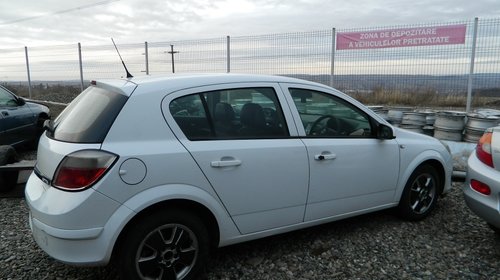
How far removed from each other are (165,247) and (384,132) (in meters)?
2.31

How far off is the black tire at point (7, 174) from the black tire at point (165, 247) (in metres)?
3.08

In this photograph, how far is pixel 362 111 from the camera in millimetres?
4023

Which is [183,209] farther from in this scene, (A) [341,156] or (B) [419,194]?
(B) [419,194]

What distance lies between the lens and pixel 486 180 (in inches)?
140

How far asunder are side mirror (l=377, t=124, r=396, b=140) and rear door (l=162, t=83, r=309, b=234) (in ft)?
3.17

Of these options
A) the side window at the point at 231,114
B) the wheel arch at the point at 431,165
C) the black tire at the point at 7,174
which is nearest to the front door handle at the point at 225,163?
the side window at the point at 231,114

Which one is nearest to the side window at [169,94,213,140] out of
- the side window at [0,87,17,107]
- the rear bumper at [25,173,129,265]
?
the rear bumper at [25,173,129,265]

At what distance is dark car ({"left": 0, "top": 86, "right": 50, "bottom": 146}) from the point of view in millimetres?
6891

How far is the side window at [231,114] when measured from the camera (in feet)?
9.97

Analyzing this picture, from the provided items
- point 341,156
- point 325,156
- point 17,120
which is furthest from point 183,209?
point 17,120

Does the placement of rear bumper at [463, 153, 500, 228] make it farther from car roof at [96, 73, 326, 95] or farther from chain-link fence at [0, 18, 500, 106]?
chain-link fence at [0, 18, 500, 106]

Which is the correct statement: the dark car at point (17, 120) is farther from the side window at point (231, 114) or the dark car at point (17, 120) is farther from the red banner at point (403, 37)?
the red banner at point (403, 37)

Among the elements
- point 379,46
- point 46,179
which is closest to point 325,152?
point 46,179

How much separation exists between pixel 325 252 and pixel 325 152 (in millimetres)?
903
